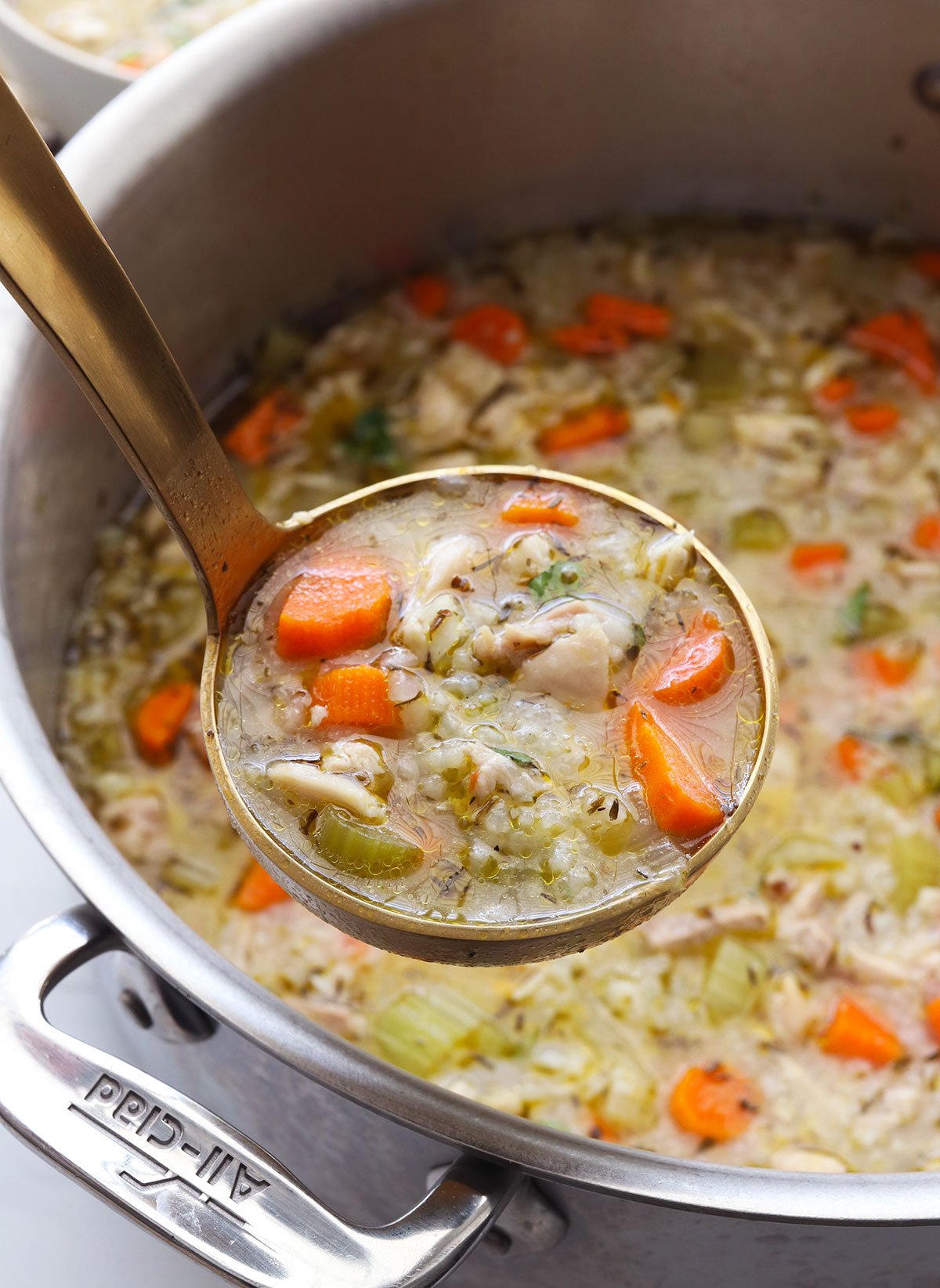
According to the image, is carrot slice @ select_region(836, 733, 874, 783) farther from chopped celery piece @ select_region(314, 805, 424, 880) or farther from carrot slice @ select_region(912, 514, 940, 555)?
chopped celery piece @ select_region(314, 805, 424, 880)

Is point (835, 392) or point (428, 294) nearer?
point (835, 392)

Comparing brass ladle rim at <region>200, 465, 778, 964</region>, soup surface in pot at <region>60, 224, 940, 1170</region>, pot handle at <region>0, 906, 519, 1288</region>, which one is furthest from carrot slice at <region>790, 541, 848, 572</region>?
pot handle at <region>0, 906, 519, 1288</region>

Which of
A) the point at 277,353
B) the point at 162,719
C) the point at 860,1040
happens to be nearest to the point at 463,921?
the point at 860,1040

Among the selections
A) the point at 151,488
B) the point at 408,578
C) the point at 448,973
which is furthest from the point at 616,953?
the point at 151,488

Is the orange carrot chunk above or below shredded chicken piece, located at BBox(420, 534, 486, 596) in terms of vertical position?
below

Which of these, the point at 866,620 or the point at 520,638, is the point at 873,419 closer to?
the point at 866,620

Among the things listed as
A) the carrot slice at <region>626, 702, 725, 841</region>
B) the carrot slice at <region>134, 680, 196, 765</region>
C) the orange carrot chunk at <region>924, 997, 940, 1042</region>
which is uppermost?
the carrot slice at <region>626, 702, 725, 841</region>
